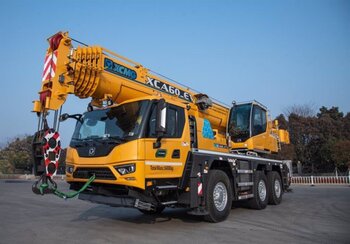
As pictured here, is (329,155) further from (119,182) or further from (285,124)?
(119,182)

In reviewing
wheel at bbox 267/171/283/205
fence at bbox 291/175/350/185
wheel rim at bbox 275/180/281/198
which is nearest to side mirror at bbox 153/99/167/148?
wheel at bbox 267/171/283/205

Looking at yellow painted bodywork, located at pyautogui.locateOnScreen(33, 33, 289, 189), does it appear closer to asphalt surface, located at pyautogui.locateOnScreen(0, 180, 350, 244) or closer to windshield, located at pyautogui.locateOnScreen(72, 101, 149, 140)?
windshield, located at pyautogui.locateOnScreen(72, 101, 149, 140)

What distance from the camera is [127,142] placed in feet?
22.7

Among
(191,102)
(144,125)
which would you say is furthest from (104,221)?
(191,102)

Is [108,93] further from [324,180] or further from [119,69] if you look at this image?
[324,180]

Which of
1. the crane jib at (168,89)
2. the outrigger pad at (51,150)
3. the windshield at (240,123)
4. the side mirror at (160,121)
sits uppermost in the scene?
the crane jib at (168,89)

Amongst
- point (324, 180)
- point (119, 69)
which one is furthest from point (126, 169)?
point (324, 180)

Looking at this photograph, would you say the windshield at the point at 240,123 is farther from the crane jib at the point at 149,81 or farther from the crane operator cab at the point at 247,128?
the crane jib at the point at 149,81

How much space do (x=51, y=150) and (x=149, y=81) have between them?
306 centimetres

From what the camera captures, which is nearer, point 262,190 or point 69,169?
point 69,169

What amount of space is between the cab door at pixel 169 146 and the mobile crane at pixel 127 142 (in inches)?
0.8

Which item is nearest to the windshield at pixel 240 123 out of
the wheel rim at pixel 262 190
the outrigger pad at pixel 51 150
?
the wheel rim at pixel 262 190

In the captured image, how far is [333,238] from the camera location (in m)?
6.61

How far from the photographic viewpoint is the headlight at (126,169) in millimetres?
6773
